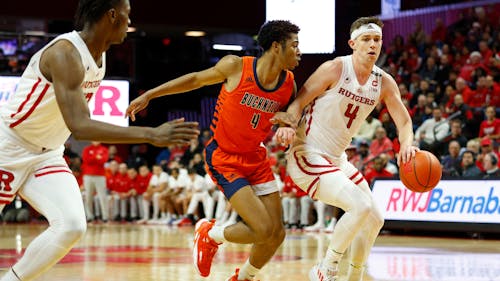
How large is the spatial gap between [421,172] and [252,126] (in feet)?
4.50

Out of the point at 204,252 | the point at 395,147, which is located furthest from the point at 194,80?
the point at 395,147

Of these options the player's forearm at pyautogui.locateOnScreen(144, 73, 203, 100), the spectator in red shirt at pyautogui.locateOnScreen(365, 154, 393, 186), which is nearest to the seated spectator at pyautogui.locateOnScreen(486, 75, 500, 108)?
the spectator in red shirt at pyautogui.locateOnScreen(365, 154, 393, 186)

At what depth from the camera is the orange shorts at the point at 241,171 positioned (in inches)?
250

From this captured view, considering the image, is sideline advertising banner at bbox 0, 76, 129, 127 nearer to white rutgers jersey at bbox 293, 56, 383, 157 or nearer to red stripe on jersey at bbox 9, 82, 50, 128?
white rutgers jersey at bbox 293, 56, 383, 157

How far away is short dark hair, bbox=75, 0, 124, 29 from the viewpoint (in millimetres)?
4668

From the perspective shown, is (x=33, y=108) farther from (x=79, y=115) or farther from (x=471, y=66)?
(x=471, y=66)

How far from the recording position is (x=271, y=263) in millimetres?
8719

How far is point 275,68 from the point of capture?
632 cm

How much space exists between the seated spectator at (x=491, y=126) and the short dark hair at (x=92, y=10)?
10.8 m

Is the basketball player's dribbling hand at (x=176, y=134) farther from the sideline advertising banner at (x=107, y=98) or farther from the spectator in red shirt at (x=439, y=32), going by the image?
the spectator in red shirt at (x=439, y=32)

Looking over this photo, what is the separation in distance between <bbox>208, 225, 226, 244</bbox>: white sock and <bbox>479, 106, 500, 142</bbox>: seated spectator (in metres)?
8.86

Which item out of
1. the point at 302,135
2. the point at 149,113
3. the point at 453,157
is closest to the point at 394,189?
the point at 453,157

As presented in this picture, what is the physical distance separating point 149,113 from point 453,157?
43.2 ft

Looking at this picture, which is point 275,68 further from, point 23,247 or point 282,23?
point 23,247
